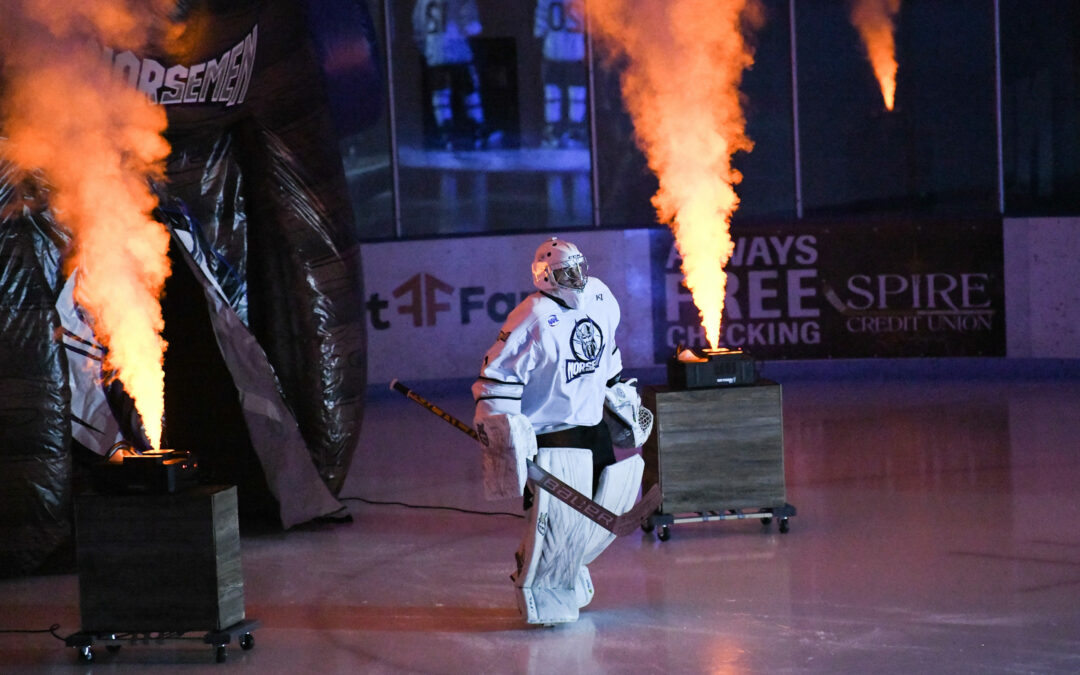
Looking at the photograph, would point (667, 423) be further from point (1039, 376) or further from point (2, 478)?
point (1039, 376)

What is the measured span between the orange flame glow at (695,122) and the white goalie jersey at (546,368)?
2.01 m

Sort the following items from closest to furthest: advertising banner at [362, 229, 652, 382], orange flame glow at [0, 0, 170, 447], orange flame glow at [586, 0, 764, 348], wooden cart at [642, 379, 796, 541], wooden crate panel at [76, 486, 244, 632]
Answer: wooden crate panel at [76, 486, 244, 632]
orange flame glow at [0, 0, 170, 447]
wooden cart at [642, 379, 796, 541]
orange flame glow at [586, 0, 764, 348]
advertising banner at [362, 229, 652, 382]

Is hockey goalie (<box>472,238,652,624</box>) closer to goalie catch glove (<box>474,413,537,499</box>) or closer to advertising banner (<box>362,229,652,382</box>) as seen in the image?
goalie catch glove (<box>474,413,537,499</box>)

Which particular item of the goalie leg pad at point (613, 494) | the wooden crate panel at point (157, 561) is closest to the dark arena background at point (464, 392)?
the wooden crate panel at point (157, 561)

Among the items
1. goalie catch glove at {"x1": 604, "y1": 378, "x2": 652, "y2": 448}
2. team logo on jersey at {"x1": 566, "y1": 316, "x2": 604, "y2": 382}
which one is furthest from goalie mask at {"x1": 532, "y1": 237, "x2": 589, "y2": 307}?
goalie catch glove at {"x1": 604, "y1": 378, "x2": 652, "y2": 448}

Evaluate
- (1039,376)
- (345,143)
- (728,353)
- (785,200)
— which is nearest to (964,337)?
(1039,376)

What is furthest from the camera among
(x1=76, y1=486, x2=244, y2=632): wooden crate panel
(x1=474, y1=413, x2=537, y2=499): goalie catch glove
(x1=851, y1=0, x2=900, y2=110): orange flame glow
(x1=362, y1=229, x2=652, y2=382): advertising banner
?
(x1=851, y1=0, x2=900, y2=110): orange flame glow

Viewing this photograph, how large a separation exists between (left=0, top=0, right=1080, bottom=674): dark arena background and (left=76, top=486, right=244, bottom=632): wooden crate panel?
12 millimetres

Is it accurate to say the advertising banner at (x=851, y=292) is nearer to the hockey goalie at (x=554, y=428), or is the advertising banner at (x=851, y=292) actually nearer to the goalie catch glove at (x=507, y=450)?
the hockey goalie at (x=554, y=428)

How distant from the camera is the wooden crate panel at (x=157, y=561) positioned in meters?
5.11

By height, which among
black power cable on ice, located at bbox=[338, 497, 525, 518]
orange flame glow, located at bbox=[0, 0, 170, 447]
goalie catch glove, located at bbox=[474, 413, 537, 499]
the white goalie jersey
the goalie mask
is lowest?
black power cable on ice, located at bbox=[338, 497, 525, 518]

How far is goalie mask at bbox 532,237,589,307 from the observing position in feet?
18.1

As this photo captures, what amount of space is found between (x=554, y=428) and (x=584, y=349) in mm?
333

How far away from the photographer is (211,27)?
7.00 metres
